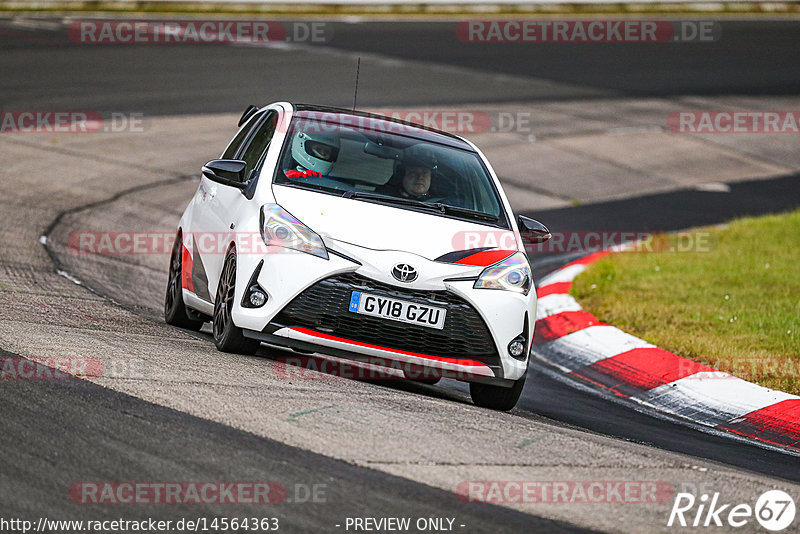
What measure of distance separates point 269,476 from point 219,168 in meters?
3.12

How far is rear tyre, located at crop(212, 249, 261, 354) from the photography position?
22.6 feet

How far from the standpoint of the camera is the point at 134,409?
541cm

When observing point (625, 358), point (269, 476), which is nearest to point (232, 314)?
point (269, 476)

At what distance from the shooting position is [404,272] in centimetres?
657

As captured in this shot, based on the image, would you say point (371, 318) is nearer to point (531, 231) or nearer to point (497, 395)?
point (497, 395)

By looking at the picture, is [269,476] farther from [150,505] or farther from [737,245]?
[737,245]

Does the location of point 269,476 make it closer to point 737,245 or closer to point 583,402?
point 583,402

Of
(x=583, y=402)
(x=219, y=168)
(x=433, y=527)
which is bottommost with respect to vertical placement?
(x=583, y=402)

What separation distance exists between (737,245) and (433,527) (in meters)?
9.63

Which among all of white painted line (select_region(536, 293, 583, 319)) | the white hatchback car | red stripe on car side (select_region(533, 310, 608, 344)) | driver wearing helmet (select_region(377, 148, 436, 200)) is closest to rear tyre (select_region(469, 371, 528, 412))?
the white hatchback car

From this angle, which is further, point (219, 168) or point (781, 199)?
point (781, 199)

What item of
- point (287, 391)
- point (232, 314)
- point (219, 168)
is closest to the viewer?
point (287, 391)

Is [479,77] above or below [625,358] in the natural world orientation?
above

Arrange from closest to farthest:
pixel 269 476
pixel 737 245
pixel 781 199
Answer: pixel 269 476
pixel 737 245
pixel 781 199
